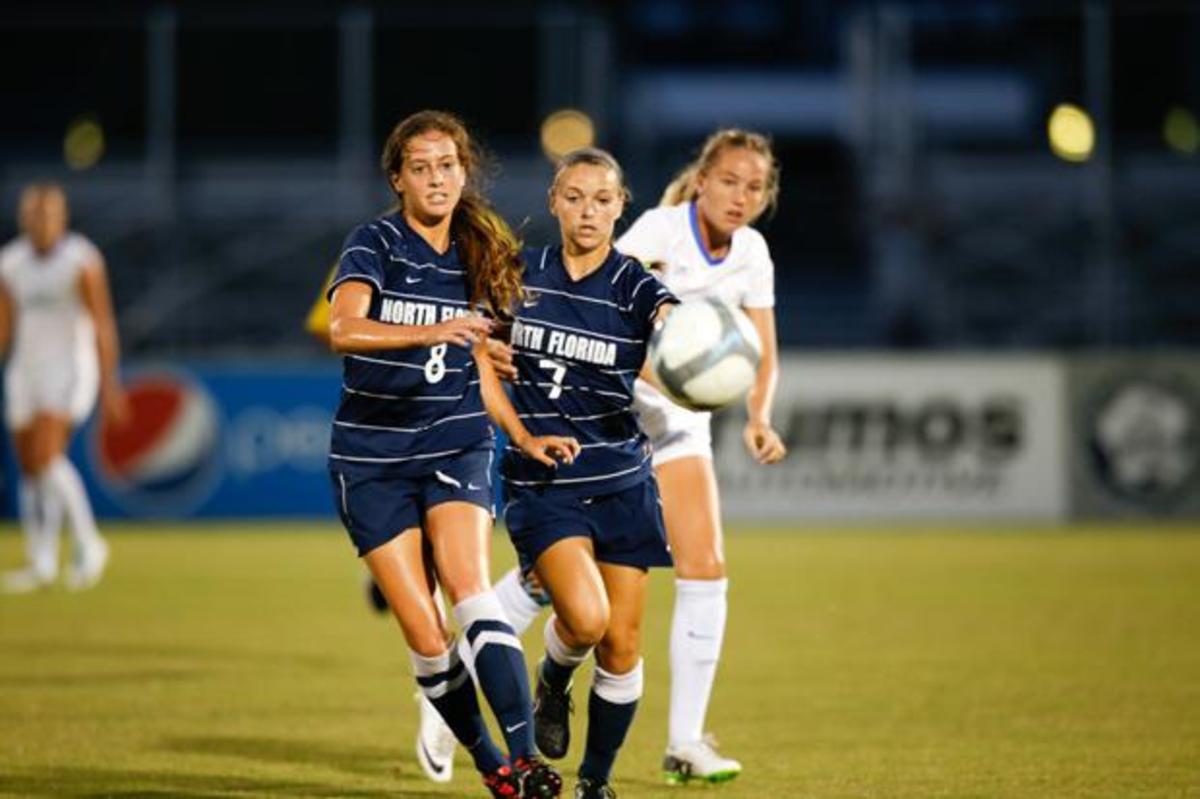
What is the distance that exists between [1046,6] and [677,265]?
2610cm

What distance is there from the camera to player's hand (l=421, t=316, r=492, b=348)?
6633mm

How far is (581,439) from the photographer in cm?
722

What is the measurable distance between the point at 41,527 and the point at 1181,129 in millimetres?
21131

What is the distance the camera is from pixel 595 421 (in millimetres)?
7254

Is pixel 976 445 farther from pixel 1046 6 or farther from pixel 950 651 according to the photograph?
pixel 1046 6

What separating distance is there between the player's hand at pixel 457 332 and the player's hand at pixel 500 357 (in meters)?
0.38

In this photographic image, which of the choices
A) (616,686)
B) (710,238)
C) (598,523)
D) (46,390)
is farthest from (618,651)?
(46,390)

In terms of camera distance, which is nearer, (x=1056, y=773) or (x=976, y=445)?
(x=1056, y=773)

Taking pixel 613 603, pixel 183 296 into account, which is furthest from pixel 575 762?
pixel 183 296

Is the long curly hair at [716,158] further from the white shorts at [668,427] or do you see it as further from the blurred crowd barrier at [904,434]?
the blurred crowd barrier at [904,434]

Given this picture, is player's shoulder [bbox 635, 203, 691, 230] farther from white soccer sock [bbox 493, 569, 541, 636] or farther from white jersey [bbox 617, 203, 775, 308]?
white soccer sock [bbox 493, 569, 541, 636]

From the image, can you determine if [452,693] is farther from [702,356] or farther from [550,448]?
[702,356]

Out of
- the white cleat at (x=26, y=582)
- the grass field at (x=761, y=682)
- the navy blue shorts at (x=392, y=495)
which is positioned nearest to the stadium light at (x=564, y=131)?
the grass field at (x=761, y=682)

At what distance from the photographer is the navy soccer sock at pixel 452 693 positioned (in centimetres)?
704
